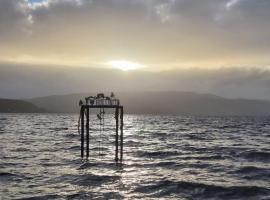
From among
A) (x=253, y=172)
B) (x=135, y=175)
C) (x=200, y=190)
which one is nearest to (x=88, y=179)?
(x=135, y=175)

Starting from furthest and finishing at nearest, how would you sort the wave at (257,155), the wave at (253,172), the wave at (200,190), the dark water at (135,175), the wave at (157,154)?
the wave at (157,154), the wave at (257,155), the wave at (253,172), the wave at (200,190), the dark water at (135,175)

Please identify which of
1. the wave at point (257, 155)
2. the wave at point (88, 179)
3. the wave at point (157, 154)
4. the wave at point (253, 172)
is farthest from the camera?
the wave at point (157, 154)

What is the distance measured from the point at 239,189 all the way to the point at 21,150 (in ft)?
115

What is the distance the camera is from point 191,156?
56.4m

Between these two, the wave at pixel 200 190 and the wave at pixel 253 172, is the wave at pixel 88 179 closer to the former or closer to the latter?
the wave at pixel 200 190

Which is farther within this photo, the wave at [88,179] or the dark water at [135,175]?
the wave at [88,179]

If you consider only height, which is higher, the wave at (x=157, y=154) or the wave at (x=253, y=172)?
the wave at (x=157, y=154)

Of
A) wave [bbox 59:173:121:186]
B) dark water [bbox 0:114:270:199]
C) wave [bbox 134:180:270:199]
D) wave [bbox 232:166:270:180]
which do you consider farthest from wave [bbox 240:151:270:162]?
wave [bbox 59:173:121:186]

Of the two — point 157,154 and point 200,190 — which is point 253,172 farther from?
point 157,154

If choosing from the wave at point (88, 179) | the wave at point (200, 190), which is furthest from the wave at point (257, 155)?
the wave at point (88, 179)

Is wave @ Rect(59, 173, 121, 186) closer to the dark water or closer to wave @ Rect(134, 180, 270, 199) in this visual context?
the dark water

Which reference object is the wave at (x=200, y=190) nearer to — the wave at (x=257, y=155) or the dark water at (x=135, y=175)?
the dark water at (x=135, y=175)

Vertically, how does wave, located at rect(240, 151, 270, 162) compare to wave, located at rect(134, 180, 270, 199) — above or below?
above

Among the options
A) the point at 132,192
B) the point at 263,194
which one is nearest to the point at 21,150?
the point at 132,192
